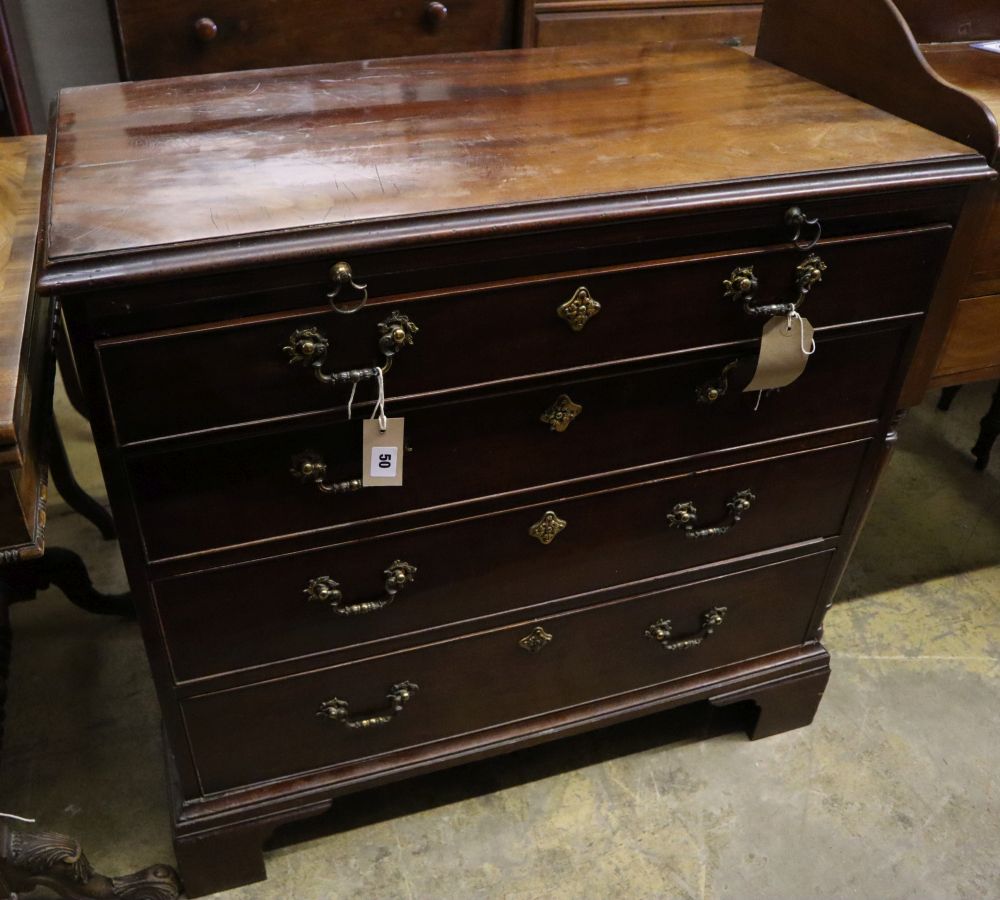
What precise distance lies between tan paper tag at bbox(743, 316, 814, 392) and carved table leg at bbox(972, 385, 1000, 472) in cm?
127

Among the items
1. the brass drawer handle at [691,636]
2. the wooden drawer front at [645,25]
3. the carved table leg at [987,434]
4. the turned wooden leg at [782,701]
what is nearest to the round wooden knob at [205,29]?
the wooden drawer front at [645,25]

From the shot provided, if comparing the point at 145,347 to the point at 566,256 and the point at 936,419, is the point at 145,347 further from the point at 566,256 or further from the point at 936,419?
the point at 936,419

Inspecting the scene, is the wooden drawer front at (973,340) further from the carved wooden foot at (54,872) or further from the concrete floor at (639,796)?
the carved wooden foot at (54,872)

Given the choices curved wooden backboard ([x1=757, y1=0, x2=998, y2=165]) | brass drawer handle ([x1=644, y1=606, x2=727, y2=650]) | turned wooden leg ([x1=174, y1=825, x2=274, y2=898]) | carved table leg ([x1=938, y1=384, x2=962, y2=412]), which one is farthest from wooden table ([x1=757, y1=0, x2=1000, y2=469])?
turned wooden leg ([x1=174, y1=825, x2=274, y2=898])

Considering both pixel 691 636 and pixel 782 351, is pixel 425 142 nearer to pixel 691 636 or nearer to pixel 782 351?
pixel 782 351

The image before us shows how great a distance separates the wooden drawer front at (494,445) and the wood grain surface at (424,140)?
228 millimetres

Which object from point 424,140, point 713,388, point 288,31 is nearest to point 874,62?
point 713,388

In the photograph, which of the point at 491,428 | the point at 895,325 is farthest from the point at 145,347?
the point at 895,325

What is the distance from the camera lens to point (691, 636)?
1.48 m

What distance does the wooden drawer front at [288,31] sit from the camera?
1572mm

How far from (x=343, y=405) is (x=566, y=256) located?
0.29 metres

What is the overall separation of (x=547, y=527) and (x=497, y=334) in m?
0.31

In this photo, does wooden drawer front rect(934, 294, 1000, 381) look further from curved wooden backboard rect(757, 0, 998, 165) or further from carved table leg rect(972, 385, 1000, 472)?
carved table leg rect(972, 385, 1000, 472)

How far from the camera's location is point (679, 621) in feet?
4.77
